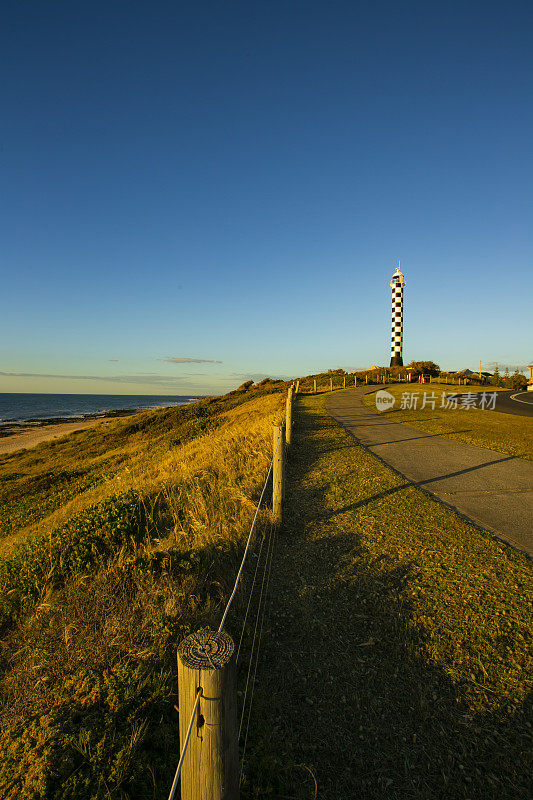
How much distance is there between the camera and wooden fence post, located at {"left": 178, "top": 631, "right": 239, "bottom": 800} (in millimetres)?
1420

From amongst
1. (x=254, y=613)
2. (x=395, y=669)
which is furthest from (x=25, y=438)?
(x=395, y=669)

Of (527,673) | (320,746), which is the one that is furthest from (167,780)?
(527,673)

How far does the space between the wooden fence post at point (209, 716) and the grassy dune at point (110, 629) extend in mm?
844

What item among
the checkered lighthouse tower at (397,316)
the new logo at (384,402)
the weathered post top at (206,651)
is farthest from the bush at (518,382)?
the weathered post top at (206,651)

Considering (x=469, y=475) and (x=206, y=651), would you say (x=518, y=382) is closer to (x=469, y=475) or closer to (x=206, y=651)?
(x=469, y=475)

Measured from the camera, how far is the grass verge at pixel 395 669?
2238 millimetres

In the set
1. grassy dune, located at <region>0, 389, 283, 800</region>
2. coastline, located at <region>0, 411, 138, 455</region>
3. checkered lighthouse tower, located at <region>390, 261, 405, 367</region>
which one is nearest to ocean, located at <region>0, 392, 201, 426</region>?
coastline, located at <region>0, 411, 138, 455</region>

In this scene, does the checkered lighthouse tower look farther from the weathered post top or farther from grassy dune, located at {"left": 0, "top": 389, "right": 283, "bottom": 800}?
the weathered post top

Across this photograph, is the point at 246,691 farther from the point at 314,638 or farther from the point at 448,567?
the point at 448,567

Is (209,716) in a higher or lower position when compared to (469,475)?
higher

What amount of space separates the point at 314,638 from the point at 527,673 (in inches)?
63.2

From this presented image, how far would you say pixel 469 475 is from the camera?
25.6 ft

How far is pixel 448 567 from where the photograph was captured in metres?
4.25

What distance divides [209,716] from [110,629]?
6.72 feet
